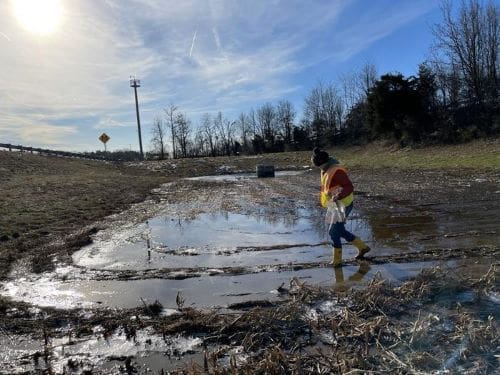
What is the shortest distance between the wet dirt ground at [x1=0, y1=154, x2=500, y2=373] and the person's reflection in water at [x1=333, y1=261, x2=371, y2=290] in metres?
0.03


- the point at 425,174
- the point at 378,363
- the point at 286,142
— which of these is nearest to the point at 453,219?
the point at 378,363

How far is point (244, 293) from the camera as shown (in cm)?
602

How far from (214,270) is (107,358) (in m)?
3.13

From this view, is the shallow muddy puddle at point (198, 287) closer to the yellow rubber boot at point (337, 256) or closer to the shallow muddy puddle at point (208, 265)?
the shallow muddy puddle at point (208, 265)

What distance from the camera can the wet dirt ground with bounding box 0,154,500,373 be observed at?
4129mm

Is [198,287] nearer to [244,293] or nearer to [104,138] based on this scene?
[244,293]

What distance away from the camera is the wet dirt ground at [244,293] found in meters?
4.13

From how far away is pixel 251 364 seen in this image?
3768 millimetres

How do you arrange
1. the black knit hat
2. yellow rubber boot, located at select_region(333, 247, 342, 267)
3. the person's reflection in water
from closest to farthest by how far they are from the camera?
the person's reflection in water, yellow rubber boot, located at select_region(333, 247, 342, 267), the black knit hat

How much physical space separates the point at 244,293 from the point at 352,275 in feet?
5.54

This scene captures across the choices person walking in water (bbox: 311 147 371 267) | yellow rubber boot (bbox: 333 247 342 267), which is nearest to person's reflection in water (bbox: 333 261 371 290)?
yellow rubber boot (bbox: 333 247 342 267)

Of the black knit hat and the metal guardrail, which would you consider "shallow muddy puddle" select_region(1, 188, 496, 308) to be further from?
the metal guardrail

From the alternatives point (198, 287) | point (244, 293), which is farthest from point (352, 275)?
point (198, 287)

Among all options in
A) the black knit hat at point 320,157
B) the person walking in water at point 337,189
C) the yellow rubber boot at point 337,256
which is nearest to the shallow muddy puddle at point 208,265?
the yellow rubber boot at point 337,256
